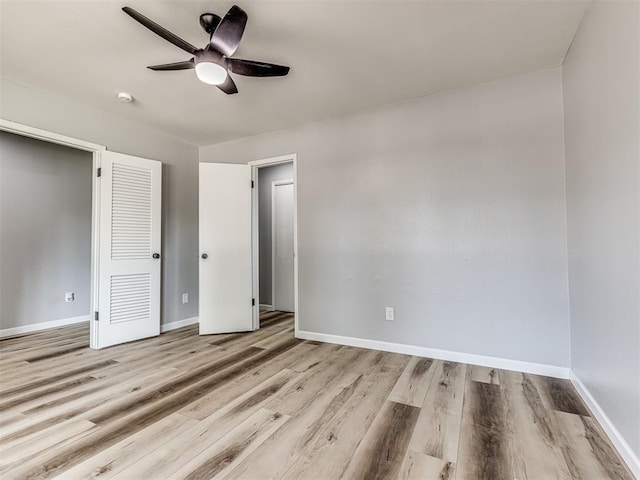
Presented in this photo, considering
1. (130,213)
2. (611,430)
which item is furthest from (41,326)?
(611,430)

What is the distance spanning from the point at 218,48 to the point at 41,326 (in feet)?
13.8

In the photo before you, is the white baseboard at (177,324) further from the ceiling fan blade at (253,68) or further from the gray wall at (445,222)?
the ceiling fan blade at (253,68)

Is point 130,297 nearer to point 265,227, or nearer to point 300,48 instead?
point 265,227

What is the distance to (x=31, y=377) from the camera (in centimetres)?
234

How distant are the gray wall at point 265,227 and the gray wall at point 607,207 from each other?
375 cm

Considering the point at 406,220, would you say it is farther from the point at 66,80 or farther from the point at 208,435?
the point at 66,80

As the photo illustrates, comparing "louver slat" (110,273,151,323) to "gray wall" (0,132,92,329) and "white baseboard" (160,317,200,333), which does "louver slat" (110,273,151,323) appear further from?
"gray wall" (0,132,92,329)

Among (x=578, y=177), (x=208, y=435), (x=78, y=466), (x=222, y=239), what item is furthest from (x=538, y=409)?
(x=222, y=239)

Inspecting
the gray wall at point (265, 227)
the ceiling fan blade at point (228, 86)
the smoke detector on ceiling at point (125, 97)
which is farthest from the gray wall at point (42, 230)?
the ceiling fan blade at point (228, 86)

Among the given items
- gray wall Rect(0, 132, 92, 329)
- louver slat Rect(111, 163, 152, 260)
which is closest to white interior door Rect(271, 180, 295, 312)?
louver slat Rect(111, 163, 152, 260)

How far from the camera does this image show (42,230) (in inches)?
155

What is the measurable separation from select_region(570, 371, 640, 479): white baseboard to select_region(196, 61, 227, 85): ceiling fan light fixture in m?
2.79

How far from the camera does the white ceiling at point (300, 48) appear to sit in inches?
69.8

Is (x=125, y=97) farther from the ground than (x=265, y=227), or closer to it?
farther from the ground
